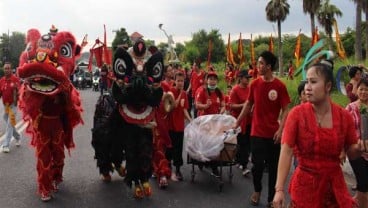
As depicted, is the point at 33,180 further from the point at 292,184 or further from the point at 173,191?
the point at 292,184

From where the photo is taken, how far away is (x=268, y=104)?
19.8 feet

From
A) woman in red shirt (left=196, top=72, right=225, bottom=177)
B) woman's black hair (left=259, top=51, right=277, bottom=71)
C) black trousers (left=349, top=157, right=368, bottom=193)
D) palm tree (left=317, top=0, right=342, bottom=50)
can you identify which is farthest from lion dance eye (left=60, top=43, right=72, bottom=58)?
palm tree (left=317, top=0, right=342, bottom=50)

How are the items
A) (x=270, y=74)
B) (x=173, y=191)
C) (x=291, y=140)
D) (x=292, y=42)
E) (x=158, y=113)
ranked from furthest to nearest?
(x=292, y=42)
(x=158, y=113)
(x=173, y=191)
(x=270, y=74)
(x=291, y=140)

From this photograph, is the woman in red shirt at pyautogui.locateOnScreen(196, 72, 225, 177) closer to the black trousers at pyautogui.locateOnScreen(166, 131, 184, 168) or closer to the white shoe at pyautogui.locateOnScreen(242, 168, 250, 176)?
the black trousers at pyautogui.locateOnScreen(166, 131, 184, 168)

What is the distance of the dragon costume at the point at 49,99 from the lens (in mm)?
6258

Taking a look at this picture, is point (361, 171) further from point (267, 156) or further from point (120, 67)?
point (120, 67)

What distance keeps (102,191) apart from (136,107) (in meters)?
1.39

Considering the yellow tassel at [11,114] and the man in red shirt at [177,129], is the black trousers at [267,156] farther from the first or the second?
the yellow tassel at [11,114]

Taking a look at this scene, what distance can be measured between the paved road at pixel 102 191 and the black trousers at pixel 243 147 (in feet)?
0.72

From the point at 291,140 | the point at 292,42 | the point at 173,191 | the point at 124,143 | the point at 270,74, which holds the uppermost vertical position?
the point at 292,42

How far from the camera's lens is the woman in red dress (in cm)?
356

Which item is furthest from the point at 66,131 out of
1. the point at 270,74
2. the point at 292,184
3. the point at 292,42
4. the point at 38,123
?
the point at 292,42

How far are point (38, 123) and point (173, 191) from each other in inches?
83.2

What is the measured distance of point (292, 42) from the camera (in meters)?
59.4
